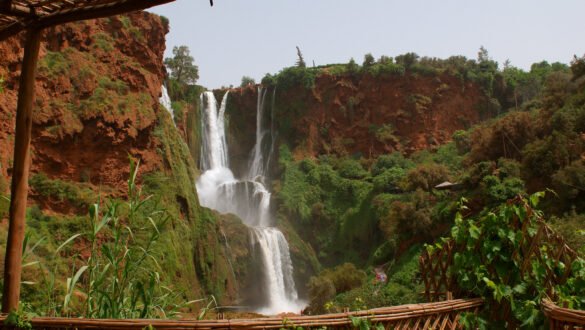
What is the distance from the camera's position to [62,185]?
53.8ft

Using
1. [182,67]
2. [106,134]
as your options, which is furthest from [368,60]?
[106,134]

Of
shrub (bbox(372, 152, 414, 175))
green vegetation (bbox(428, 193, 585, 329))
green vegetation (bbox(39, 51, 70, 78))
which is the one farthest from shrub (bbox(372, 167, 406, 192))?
green vegetation (bbox(428, 193, 585, 329))

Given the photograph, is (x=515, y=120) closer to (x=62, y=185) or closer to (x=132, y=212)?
(x=62, y=185)

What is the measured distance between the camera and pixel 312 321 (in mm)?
2654

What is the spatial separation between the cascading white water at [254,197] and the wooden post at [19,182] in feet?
70.6

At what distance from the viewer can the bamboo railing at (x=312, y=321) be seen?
2557 millimetres

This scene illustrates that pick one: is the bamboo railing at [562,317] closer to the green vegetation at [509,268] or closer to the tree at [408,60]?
the green vegetation at [509,268]

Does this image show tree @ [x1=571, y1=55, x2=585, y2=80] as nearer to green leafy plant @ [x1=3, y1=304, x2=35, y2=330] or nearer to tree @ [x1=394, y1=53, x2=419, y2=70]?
tree @ [x1=394, y1=53, x2=419, y2=70]

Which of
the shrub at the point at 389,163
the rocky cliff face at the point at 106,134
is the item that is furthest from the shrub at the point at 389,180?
the rocky cliff face at the point at 106,134

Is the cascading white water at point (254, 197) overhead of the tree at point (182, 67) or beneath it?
beneath

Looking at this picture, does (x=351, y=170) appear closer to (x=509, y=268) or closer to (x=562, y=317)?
(x=509, y=268)

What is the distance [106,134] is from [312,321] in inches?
653

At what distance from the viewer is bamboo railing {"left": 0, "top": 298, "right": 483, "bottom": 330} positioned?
2.56 m

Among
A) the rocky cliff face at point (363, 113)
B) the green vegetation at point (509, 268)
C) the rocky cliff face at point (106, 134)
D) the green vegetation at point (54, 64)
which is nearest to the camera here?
the green vegetation at point (509, 268)
